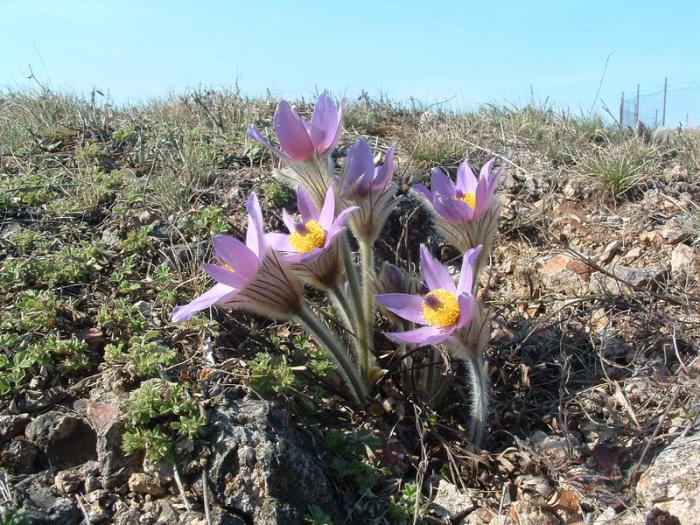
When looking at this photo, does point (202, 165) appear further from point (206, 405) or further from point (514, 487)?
point (514, 487)

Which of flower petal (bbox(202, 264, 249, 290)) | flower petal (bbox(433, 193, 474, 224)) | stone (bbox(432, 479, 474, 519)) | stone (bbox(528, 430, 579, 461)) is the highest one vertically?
flower petal (bbox(433, 193, 474, 224))

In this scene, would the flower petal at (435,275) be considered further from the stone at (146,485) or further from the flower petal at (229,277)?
the stone at (146,485)

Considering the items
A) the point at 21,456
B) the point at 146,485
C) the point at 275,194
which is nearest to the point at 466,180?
the point at 275,194

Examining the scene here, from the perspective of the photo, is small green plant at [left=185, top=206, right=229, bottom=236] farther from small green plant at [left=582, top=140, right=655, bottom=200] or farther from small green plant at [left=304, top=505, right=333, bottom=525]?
small green plant at [left=582, top=140, right=655, bottom=200]

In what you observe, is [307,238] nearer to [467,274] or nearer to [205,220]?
[467,274]

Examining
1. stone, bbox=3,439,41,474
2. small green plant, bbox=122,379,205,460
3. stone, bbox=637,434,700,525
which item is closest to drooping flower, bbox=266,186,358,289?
small green plant, bbox=122,379,205,460

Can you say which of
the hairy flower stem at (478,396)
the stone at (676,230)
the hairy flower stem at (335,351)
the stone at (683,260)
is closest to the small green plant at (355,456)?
the hairy flower stem at (335,351)
